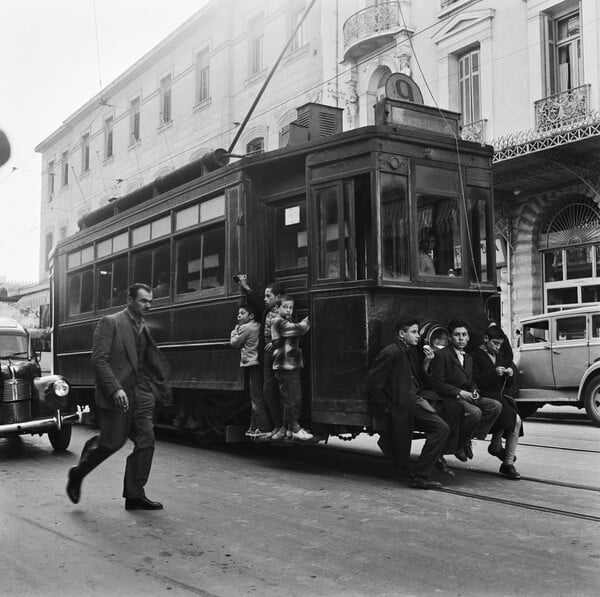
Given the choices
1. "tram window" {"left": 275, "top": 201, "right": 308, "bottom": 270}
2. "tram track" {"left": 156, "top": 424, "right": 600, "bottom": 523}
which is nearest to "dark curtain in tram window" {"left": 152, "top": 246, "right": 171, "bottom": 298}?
"tram window" {"left": 275, "top": 201, "right": 308, "bottom": 270}

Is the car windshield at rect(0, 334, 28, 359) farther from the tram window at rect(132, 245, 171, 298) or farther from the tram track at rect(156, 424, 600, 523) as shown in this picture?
the tram track at rect(156, 424, 600, 523)

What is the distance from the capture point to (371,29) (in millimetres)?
21891

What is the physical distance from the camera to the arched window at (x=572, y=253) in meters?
17.8

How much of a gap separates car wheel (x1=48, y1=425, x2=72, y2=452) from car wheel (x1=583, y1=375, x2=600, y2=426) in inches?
331

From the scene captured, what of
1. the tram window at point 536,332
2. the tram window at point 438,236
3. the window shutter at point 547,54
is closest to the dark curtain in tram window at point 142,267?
the tram window at point 438,236

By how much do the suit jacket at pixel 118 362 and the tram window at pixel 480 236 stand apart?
373 centimetres

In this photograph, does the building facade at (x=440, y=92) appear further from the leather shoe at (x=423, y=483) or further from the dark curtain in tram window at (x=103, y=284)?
the leather shoe at (x=423, y=483)

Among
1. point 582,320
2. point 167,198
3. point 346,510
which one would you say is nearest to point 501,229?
point 582,320

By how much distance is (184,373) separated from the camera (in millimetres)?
9945

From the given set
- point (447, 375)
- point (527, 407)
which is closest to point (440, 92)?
point (527, 407)

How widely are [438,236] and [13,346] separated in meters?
6.17

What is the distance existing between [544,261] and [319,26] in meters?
10.6

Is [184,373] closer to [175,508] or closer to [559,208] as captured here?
[175,508]

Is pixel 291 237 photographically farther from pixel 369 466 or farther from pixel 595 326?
pixel 595 326
